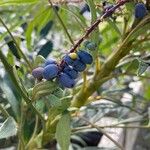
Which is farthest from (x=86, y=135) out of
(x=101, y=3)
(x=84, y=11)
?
(x=101, y=3)

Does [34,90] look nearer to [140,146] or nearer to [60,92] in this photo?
[60,92]

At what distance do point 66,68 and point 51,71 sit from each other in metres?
0.02

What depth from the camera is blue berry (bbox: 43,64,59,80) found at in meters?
0.43

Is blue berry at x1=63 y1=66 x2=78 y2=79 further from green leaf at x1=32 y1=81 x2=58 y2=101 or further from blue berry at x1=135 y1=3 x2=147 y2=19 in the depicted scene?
blue berry at x1=135 y1=3 x2=147 y2=19

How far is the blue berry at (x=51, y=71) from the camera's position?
1.42 ft

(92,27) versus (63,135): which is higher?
(92,27)

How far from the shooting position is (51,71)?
17.0 inches

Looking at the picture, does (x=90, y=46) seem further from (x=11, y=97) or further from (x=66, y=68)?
(x=11, y=97)

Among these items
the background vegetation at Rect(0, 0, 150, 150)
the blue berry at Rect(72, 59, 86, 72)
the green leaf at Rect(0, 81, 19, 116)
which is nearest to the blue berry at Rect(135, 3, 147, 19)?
the background vegetation at Rect(0, 0, 150, 150)

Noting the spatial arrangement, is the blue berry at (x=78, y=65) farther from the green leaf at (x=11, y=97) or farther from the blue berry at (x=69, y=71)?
the green leaf at (x=11, y=97)

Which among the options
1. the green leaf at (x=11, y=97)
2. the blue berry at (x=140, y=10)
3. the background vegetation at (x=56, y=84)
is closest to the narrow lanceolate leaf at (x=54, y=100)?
the background vegetation at (x=56, y=84)

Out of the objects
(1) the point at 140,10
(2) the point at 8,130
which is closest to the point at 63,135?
(2) the point at 8,130

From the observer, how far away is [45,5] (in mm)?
820

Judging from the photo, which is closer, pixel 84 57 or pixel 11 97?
pixel 84 57
